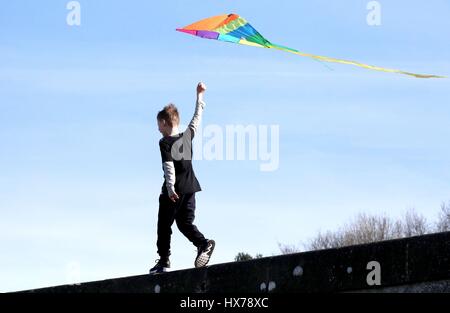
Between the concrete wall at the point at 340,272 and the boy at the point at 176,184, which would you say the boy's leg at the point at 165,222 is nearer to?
the boy at the point at 176,184

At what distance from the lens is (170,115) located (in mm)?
8078

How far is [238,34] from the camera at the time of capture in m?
8.51

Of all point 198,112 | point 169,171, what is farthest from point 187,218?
point 198,112

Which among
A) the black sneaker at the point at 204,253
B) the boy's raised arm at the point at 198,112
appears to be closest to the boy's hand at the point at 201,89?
the boy's raised arm at the point at 198,112

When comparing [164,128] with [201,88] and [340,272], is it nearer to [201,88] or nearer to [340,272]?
[201,88]

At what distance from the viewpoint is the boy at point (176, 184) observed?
313 inches

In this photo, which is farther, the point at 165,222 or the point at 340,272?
the point at 165,222

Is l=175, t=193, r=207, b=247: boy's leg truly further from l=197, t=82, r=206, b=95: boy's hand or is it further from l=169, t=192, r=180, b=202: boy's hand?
l=197, t=82, r=206, b=95: boy's hand

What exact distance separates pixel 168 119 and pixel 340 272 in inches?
101

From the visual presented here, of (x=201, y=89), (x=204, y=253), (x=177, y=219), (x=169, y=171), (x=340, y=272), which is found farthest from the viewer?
(x=201, y=89)

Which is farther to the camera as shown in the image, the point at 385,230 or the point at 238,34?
the point at 385,230
